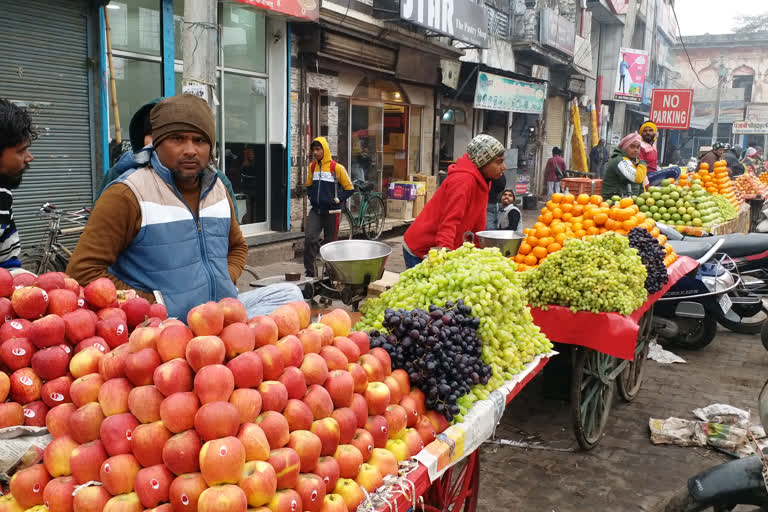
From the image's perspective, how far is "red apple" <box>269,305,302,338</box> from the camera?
2078 millimetres

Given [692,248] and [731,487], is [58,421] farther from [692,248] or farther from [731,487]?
[692,248]

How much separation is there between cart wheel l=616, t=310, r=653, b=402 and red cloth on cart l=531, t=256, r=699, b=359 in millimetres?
1204

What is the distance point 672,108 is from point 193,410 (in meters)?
26.3

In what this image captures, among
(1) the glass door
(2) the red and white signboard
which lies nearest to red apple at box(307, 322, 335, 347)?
(1) the glass door

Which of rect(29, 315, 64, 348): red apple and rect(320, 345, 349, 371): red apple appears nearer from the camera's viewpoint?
rect(29, 315, 64, 348): red apple

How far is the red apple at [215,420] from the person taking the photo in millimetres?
1600

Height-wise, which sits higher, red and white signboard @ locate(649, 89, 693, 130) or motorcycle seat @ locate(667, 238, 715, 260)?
red and white signboard @ locate(649, 89, 693, 130)

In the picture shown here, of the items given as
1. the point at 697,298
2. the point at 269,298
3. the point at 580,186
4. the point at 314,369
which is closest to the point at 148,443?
the point at 314,369

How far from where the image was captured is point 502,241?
4.68 metres

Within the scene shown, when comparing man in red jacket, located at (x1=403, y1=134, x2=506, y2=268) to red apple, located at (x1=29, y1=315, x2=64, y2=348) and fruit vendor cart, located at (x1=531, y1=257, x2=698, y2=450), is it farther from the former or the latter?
red apple, located at (x1=29, y1=315, x2=64, y2=348)

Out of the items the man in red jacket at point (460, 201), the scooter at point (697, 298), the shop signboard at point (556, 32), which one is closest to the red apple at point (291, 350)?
the man in red jacket at point (460, 201)

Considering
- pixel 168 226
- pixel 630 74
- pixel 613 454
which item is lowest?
pixel 613 454

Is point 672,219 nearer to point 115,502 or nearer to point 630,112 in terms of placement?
point 115,502

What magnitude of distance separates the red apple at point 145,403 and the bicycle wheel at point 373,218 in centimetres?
1067
